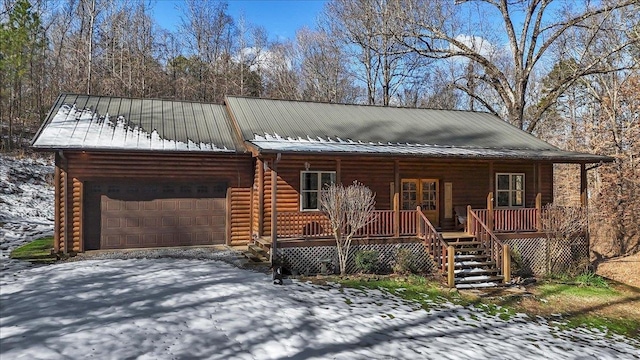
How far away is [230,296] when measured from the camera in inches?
301

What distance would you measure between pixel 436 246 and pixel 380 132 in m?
4.90

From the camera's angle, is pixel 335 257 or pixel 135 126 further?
pixel 135 126

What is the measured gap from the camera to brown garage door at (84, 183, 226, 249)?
39.2 ft

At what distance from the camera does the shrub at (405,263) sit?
11500mm

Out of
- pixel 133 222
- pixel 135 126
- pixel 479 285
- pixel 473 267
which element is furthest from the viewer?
pixel 135 126

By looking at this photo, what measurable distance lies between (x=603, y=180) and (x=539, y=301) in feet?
38.5

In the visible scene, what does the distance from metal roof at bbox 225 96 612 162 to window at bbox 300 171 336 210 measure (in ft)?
3.93

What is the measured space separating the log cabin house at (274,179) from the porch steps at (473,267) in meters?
0.04

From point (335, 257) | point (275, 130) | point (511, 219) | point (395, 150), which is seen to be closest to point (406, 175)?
point (395, 150)

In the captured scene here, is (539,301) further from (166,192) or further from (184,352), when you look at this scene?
(166,192)

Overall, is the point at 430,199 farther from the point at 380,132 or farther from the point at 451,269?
the point at 451,269

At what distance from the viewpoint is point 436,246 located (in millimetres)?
11766

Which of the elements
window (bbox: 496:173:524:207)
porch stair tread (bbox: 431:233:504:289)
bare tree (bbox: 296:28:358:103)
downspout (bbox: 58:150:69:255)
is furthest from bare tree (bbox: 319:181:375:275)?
bare tree (bbox: 296:28:358:103)

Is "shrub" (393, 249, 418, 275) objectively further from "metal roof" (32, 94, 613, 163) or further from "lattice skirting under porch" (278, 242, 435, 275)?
"metal roof" (32, 94, 613, 163)
